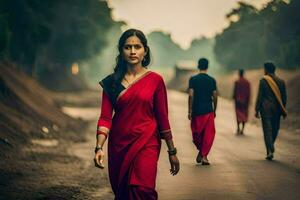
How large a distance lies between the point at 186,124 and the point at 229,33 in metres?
37.2

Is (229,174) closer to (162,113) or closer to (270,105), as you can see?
(270,105)

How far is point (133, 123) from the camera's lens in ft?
15.3

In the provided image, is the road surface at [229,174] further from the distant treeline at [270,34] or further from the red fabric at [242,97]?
the distant treeline at [270,34]

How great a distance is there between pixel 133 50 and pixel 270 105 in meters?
6.56

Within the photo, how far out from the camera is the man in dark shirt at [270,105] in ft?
34.9

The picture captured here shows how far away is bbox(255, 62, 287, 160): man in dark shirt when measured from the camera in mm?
10633

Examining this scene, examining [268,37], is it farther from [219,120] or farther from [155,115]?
[155,115]

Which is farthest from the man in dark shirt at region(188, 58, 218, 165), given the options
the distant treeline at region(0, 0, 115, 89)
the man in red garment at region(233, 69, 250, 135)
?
the distant treeline at region(0, 0, 115, 89)

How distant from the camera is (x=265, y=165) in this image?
9.95 meters

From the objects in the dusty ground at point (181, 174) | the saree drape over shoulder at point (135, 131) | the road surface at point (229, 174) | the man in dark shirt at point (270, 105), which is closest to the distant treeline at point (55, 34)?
the dusty ground at point (181, 174)

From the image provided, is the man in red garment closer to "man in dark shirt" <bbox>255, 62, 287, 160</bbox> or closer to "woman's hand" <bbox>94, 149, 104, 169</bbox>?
"man in dark shirt" <bbox>255, 62, 287, 160</bbox>

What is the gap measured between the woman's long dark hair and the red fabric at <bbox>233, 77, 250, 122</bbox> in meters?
11.7

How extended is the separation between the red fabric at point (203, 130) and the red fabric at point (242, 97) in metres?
6.23

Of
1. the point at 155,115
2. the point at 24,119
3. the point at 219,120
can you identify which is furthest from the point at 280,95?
the point at 219,120
